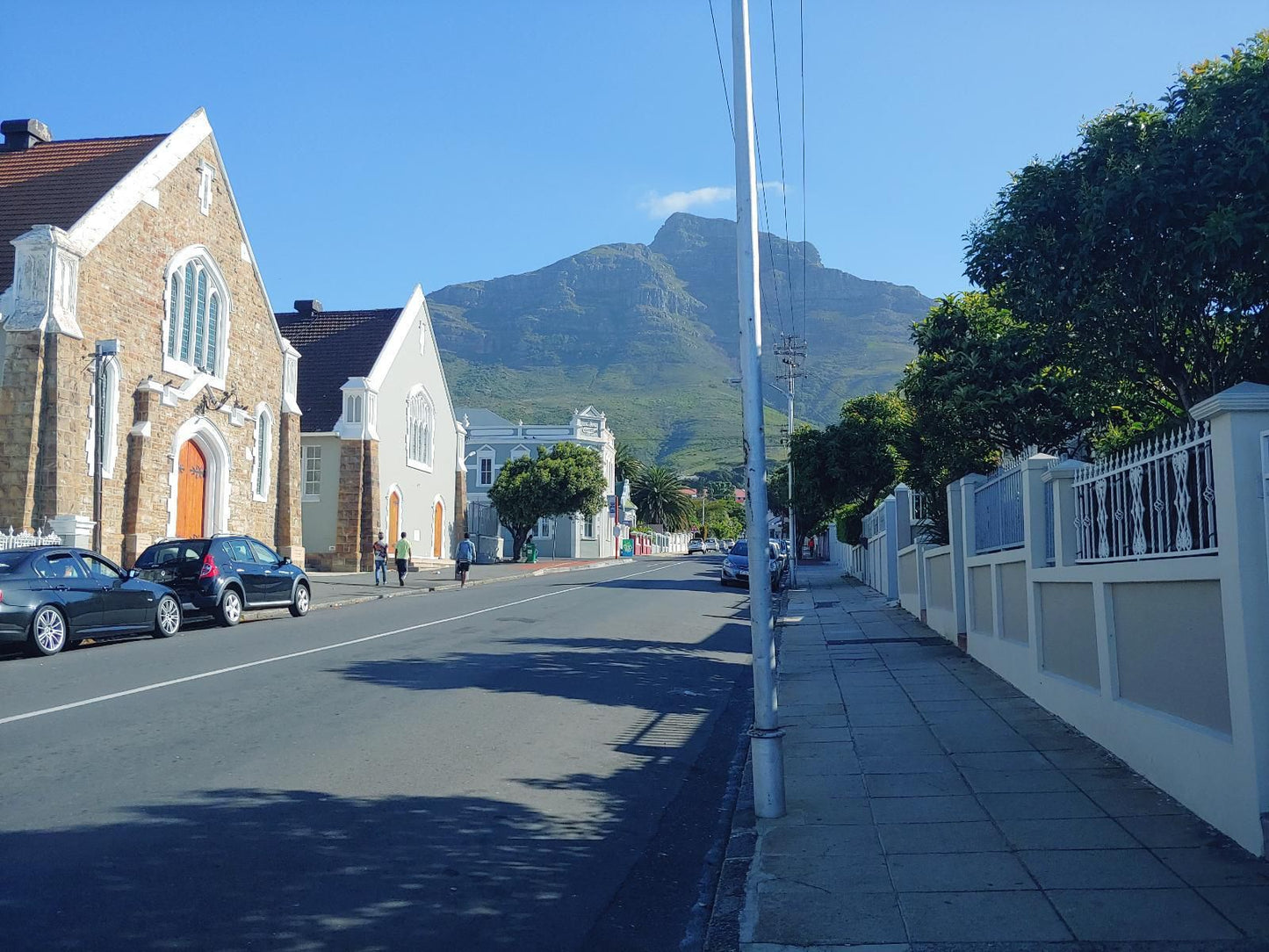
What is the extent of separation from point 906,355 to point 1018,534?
181624 mm

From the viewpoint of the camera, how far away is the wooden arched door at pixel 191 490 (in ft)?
85.6

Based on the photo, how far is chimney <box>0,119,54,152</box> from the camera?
1082 inches

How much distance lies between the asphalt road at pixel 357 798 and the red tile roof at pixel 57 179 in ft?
45.7

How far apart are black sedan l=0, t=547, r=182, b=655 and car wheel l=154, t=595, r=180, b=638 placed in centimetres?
1

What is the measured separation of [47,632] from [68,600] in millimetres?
521

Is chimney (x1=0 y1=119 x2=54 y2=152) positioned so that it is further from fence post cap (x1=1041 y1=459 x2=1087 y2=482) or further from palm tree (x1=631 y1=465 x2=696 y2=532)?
palm tree (x1=631 y1=465 x2=696 y2=532)

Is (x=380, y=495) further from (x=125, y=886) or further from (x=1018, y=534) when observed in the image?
(x=125, y=886)

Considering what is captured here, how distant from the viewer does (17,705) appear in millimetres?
9508

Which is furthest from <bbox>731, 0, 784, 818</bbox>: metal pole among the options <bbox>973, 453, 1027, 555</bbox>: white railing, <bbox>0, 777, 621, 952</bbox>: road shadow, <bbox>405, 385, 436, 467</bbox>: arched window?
<bbox>405, 385, 436, 467</bbox>: arched window

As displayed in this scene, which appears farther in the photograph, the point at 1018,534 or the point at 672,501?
the point at 672,501

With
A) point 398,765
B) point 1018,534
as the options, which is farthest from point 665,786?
point 1018,534

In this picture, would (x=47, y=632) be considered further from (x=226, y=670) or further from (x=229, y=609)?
(x=229, y=609)

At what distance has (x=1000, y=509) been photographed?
1155 cm

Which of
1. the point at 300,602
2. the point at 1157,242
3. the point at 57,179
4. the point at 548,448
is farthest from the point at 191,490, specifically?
the point at 548,448
